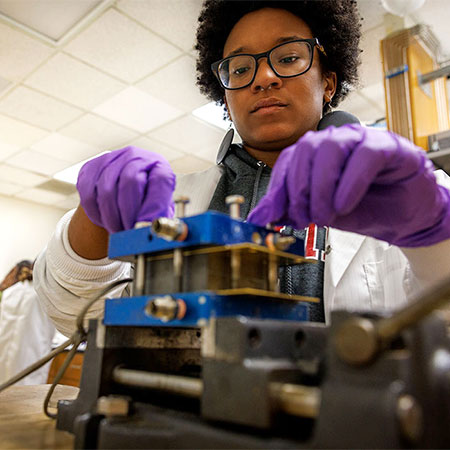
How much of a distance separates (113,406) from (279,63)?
2.69ft

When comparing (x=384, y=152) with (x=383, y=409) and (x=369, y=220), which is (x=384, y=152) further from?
(x=383, y=409)

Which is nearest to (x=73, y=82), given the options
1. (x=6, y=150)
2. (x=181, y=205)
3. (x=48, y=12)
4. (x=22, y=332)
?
(x=48, y=12)

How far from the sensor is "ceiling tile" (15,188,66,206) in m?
5.49

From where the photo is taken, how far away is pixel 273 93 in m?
1.00

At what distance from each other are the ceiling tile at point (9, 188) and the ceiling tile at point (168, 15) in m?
3.53

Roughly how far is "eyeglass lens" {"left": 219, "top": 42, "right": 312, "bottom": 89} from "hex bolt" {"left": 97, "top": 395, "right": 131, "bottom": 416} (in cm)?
76

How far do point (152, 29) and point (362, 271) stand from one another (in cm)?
206

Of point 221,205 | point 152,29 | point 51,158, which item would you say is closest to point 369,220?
point 221,205

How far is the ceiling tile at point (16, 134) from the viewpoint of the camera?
3.65 metres

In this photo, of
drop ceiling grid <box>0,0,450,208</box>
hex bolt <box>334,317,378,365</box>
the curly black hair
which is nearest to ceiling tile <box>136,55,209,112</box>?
drop ceiling grid <box>0,0,450,208</box>

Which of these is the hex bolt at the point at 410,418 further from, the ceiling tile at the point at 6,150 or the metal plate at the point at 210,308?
the ceiling tile at the point at 6,150

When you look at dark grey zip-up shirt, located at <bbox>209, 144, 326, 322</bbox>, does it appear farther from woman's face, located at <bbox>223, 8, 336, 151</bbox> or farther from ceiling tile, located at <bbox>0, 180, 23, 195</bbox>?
ceiling tile, located at <bbox>0, 180, 23, 195</bbox>

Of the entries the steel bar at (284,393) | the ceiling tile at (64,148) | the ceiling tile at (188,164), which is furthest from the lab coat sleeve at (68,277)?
the ceiling tile at (188,164)

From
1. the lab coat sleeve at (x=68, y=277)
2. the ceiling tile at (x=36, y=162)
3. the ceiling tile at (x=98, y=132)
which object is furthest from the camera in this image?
the ceiling tile at (x=36, y=162)
